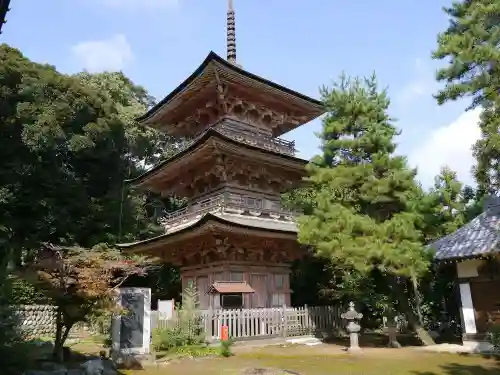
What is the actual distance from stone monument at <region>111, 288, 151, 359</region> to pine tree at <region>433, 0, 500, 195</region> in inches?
374

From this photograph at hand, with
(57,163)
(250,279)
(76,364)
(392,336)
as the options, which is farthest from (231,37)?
(76,364)

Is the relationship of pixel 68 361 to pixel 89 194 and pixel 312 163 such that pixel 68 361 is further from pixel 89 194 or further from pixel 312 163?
pixel 89 194

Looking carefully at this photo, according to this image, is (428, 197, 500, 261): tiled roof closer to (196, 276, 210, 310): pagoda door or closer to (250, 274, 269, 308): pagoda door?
(250, 274, 269, 308): pagoda door

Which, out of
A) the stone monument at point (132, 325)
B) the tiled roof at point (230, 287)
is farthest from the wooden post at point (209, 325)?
the stone monument at point (132, 325)

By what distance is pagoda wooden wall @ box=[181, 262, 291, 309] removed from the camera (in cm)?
1584

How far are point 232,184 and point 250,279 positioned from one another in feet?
12.5

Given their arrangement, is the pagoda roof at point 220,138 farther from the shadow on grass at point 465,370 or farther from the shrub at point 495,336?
the shadow on grass at point 465,370

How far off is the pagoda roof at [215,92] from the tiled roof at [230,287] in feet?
26.2

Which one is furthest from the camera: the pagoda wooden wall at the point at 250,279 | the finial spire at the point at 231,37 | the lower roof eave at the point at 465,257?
the finial spire at the point at 231,37

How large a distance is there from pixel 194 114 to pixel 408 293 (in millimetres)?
12036

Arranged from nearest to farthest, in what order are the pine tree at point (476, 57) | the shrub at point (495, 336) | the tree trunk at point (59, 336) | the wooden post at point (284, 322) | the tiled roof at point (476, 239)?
the pine tree at point (476, 57), the tree trunk at point (59, 336), the shrub at point (495, 336), the tiled roof at point (476, 239), the wooden post at point (284, 322)

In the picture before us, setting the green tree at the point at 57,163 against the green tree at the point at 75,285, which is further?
the green tree at the point at 57,163

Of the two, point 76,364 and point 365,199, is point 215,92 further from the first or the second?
point 76,364

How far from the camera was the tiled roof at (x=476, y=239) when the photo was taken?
12.4m
